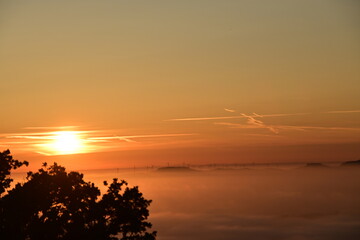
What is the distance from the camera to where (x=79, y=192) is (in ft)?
133

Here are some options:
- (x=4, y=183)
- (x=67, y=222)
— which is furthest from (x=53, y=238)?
(x=4, y=183)

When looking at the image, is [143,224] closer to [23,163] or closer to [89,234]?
[89,234]

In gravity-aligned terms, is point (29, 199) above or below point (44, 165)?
below

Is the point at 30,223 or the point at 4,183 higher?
the point at 4,183

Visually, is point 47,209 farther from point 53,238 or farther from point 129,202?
point 129,202

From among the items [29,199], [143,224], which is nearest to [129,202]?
[143,224]

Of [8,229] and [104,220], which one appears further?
[104,220]

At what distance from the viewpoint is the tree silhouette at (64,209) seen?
38562 mm

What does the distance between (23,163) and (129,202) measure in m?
8.21

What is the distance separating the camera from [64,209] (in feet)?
132

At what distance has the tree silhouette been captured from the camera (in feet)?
127

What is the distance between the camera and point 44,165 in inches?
1607

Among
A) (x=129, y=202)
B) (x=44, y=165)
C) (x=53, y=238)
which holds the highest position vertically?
(x=44, y=165)

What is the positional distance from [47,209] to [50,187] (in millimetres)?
1577
